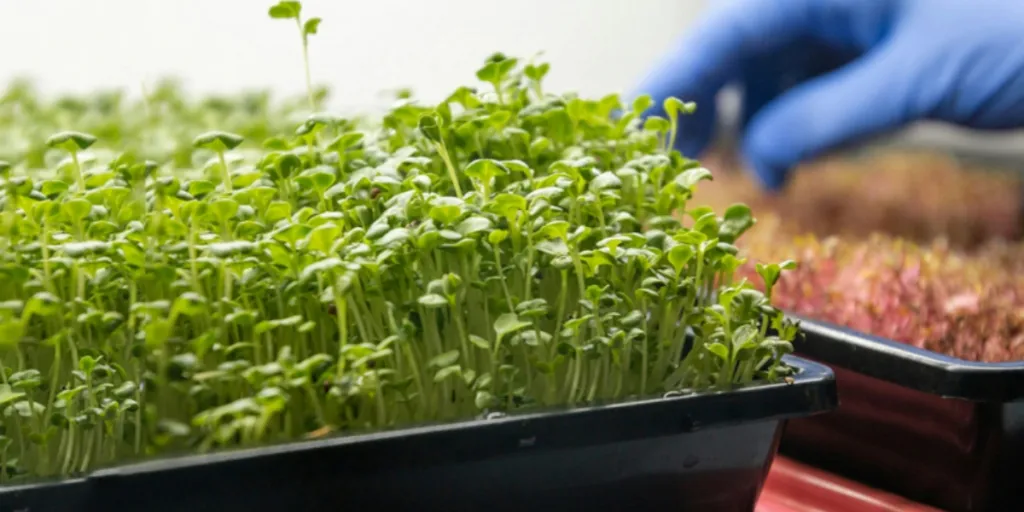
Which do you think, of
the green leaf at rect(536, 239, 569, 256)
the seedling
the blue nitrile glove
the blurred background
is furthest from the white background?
the green leaf at rect(536, 239, 569, 256)

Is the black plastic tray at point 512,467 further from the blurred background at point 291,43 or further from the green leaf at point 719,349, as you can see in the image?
the blurred background at point 291,43

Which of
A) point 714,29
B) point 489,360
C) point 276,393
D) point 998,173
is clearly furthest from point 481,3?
point 276,393

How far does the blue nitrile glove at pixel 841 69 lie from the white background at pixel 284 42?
0.23 m

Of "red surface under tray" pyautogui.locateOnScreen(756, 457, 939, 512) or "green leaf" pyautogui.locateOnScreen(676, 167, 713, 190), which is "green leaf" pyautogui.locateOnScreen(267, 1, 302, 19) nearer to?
"green leaf" pyautogui.locateOnScreen(676, 167, 713, 190)

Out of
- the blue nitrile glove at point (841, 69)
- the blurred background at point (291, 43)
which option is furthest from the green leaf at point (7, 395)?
the blue nitrile glove at point (841, 69)

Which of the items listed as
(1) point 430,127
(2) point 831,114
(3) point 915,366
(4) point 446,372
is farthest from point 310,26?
(2) point 831,114

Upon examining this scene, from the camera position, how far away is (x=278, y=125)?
187cm

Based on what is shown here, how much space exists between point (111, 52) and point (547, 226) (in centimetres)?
180

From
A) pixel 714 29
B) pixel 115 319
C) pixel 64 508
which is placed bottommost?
pixel 64 508

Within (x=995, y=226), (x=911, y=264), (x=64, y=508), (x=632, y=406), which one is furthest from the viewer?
(x=995, y=226)

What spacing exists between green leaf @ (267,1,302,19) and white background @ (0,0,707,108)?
0.97 meters

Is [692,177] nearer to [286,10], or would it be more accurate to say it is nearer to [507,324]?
[507,324]

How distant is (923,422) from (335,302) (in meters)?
0.62

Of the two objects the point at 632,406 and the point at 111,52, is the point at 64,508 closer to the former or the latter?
the point at 632,406
